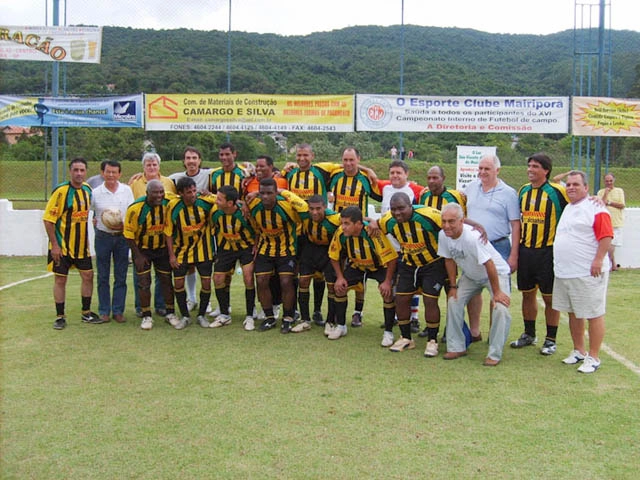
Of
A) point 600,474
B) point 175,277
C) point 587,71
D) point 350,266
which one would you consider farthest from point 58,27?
point 600,474

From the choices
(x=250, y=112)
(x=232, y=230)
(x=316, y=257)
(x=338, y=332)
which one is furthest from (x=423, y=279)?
(x=250, y=112)

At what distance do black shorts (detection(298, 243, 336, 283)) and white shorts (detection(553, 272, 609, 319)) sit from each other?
2475mm

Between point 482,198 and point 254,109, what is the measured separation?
7.97m

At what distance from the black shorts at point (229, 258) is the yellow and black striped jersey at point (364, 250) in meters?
1.01

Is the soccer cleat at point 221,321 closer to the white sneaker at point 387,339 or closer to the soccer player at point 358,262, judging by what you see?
the soccer player at point 358,262

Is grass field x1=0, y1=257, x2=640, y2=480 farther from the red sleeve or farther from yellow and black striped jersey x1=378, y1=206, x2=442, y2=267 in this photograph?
the red sleeve

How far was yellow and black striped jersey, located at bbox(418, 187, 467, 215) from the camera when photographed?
698 centimetres

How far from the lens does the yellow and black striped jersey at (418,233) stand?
248 inches

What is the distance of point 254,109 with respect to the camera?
13773 millimetres

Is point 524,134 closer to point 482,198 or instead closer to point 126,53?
point 482,198

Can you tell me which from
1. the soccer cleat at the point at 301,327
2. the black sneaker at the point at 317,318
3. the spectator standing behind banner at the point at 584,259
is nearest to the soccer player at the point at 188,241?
the soccer cleat at the point at 301,327

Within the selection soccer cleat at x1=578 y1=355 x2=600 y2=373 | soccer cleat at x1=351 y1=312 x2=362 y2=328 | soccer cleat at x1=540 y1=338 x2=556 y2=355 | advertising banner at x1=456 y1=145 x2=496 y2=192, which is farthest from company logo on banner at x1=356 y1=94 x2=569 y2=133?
soccer cleat at x1=578 y1=355 x2=600 y2=373

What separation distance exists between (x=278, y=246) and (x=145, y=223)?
1475mm

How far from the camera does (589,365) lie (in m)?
5.77
